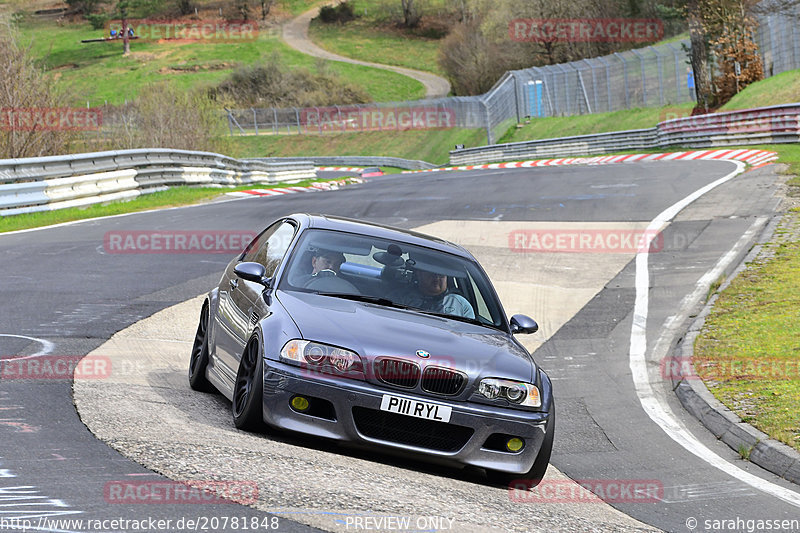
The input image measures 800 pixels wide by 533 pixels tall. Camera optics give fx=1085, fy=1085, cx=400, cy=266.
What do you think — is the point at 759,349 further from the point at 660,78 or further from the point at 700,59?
the point at 660,78

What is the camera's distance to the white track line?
734 centimetres

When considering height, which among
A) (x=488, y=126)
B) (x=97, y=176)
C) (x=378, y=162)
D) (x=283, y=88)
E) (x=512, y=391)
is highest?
(x=512, y=391)

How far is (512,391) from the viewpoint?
6.62 meters

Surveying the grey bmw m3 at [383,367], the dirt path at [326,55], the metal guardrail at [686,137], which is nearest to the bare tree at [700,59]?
the metal guardrail at [686,137]

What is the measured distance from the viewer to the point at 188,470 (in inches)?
217

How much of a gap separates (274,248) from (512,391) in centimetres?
250

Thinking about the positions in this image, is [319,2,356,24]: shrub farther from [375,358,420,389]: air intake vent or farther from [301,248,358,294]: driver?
[375,358,420,389]: air intake vent

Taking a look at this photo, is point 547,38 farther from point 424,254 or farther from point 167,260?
point 424,254

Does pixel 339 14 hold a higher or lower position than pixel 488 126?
higher

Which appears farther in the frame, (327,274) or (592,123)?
(592,123)

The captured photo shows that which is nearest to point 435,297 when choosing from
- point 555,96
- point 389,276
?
point 389,276

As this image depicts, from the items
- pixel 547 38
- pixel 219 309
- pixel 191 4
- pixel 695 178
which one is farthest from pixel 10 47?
pixel 191 4

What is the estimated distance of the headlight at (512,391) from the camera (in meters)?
6.55

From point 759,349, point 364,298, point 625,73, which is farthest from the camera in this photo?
point 625,73
